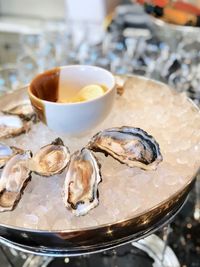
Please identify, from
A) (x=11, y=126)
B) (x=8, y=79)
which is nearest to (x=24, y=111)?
(x=11, y=126)

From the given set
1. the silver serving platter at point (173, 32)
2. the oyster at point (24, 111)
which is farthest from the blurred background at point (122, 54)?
the oyster at point (24, 111)

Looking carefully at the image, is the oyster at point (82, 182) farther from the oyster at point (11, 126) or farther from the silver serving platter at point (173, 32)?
the silver serving platter at point (173, 32)

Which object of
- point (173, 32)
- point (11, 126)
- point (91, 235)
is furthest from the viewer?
point (173, 32)

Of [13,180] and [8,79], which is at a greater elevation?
[13,180]

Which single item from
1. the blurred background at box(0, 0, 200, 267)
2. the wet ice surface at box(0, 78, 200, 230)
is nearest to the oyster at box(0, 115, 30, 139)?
the wet ice surface at box(0, 78, 200, 230)

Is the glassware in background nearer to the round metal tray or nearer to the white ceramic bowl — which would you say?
the white ceramic bowl

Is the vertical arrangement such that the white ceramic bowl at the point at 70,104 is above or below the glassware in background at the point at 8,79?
above

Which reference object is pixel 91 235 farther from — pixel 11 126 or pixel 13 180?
pixel 11 126
